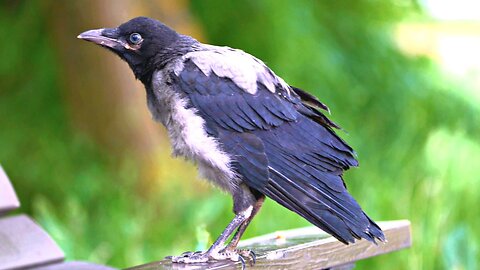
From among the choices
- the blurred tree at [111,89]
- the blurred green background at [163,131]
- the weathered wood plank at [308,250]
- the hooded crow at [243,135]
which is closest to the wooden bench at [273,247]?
the weathered wood plank at [308,250]

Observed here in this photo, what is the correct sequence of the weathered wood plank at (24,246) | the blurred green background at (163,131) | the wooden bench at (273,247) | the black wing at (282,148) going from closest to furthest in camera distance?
the black wing at (282,148)
the wooden bench at (273,247)
the weathered wood plank at (24,246)
the blurred green background at (163,131)

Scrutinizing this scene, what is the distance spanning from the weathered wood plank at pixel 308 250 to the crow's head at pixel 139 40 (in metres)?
0.56

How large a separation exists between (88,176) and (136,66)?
3161 mm

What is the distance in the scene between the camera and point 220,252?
A: 7.13ft

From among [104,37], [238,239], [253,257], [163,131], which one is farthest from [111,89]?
[253,257]

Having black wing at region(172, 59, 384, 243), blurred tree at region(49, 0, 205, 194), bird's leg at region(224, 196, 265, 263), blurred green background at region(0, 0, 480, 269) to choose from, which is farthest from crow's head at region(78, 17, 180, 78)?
blurred tree at region(49, 0, 205, 194)

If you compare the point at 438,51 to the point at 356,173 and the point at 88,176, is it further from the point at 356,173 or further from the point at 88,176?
the point at 88,176

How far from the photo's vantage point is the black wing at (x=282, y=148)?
2.08 m

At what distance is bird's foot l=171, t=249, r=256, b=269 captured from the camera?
6.97 ft

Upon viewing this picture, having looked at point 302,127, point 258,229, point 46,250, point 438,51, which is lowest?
point 46,250

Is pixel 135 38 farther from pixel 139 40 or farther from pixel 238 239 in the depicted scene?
pixel 238 239

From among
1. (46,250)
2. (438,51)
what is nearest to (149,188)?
(46,250)

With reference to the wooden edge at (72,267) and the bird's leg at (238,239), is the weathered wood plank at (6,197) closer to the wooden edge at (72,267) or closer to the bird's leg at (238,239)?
the wooden edge at (72,267)

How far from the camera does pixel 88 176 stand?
5391mm
